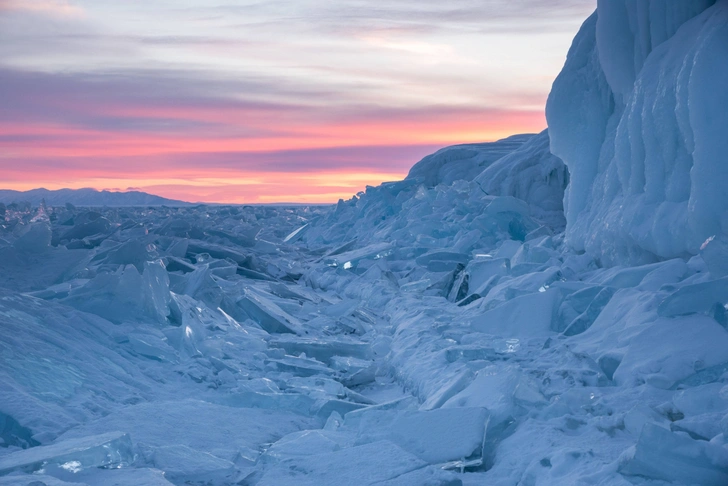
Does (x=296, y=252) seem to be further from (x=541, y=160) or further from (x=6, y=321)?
(x=6, y=321)

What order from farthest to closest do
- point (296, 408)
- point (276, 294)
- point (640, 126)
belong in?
1. point (276, 294)
2. point (640, 126)
3. point (296, 408)

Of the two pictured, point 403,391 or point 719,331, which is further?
point 403,391

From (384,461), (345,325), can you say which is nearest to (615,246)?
(345,325)

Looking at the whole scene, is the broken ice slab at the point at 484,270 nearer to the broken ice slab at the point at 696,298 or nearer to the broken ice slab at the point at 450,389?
the broken ice slab at the point at 450,389

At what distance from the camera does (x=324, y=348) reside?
6070mm

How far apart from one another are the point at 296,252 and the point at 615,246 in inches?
478

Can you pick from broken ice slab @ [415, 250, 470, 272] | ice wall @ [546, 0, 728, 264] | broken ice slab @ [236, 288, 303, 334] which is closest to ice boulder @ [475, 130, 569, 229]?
broken ice slab @ [415, 250, 470, 272]

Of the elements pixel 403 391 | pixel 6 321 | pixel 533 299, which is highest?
pixel 6 321

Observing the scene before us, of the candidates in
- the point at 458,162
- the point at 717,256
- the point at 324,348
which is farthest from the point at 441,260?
the point at 458,162

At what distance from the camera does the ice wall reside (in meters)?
4.76

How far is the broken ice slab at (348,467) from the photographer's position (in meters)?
2.93

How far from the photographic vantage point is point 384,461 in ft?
10.0

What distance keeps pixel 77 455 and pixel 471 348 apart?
2.85 m

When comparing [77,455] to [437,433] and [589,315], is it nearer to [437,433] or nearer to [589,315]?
[437,433]
